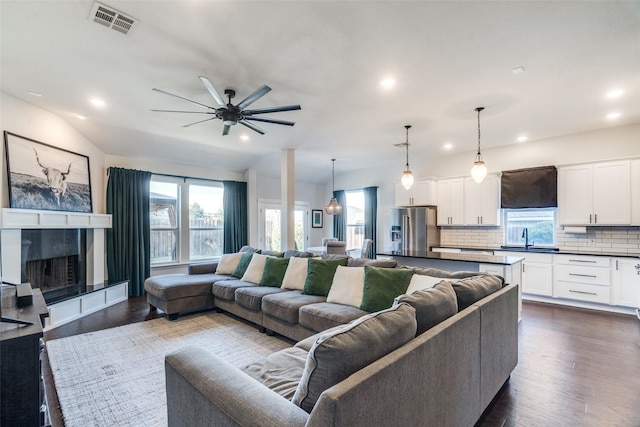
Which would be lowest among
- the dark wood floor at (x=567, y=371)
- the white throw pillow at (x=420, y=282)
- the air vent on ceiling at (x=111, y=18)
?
the dark wood floor at (x=567, y=371)

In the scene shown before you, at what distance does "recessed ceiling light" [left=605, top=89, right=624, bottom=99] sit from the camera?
3.37 m

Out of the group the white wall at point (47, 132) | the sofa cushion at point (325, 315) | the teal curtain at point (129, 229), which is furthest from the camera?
the teal curtain at point (129, 229)

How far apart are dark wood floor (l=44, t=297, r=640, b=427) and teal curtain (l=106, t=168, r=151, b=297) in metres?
1.20

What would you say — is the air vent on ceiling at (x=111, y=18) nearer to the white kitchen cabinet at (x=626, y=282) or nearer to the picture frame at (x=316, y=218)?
the white kitchen cabinet at (x=626, y=282)

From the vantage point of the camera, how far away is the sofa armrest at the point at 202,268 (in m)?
4.81

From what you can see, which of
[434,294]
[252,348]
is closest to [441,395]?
[434,294]

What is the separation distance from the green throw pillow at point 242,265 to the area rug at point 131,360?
0.66 m

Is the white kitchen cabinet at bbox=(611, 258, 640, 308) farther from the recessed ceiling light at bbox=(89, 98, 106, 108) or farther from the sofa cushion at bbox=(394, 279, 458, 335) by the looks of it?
the recessed ceiling light at bbox=(89, 98, 106, 108)

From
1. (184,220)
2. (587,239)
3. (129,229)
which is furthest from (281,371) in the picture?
(587,239)

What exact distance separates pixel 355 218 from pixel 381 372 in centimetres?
733

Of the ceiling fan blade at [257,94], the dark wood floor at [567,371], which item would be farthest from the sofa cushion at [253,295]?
the ceiling fan blade at [257,94]

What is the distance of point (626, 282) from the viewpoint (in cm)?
421

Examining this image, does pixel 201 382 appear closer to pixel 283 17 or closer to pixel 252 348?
pixel 252 348

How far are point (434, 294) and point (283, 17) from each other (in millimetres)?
2179
